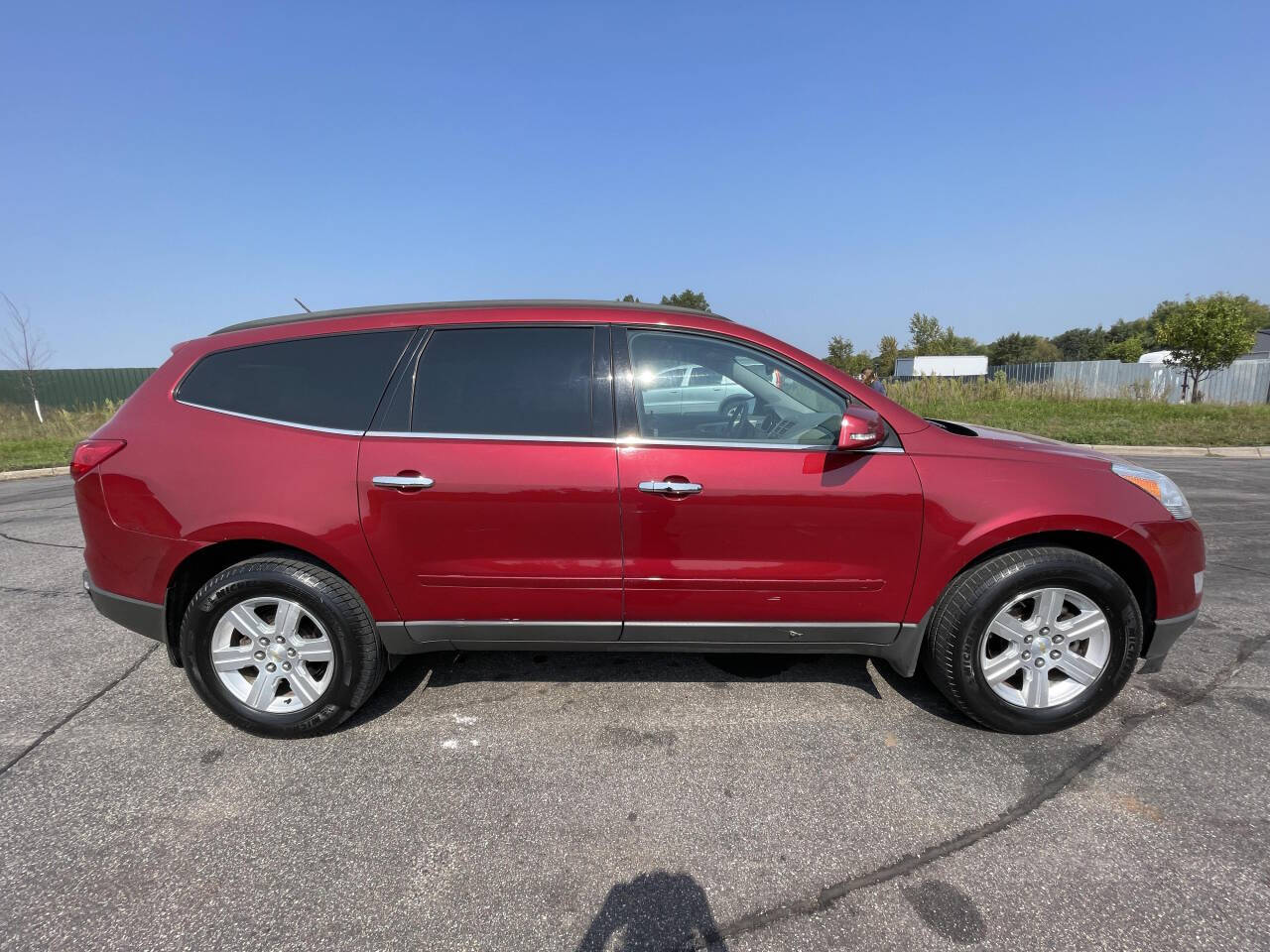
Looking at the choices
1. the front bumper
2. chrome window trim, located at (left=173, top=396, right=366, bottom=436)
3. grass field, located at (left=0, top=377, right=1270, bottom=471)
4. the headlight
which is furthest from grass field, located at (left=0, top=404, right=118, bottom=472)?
the front bumper

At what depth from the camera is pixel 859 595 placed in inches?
99.1

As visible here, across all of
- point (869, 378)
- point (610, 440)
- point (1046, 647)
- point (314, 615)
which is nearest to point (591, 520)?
point (610, 440)

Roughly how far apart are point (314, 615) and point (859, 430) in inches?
92.2

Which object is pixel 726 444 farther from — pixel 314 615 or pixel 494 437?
pixel 314 615

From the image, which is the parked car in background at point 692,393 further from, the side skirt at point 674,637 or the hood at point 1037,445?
the hood at point 1037,445

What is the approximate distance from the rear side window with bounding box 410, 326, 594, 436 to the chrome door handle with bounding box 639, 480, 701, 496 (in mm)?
333

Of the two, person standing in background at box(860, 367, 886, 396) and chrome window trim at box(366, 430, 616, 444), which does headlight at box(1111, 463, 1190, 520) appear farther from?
chrome window trim at box(366, 430, 616, 444)

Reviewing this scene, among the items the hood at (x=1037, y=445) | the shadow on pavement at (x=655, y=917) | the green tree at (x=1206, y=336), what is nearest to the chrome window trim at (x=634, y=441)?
the hood at (x=1037, y=445)

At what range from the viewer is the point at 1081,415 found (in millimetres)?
15227

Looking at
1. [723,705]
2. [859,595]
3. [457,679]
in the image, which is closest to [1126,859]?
[859,595]

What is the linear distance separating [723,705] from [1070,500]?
171 centimetres

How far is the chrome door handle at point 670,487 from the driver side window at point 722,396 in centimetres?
20

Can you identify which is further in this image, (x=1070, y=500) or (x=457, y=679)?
(x=457, y=679)

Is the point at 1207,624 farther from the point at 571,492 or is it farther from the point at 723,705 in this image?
the point at 571,492
